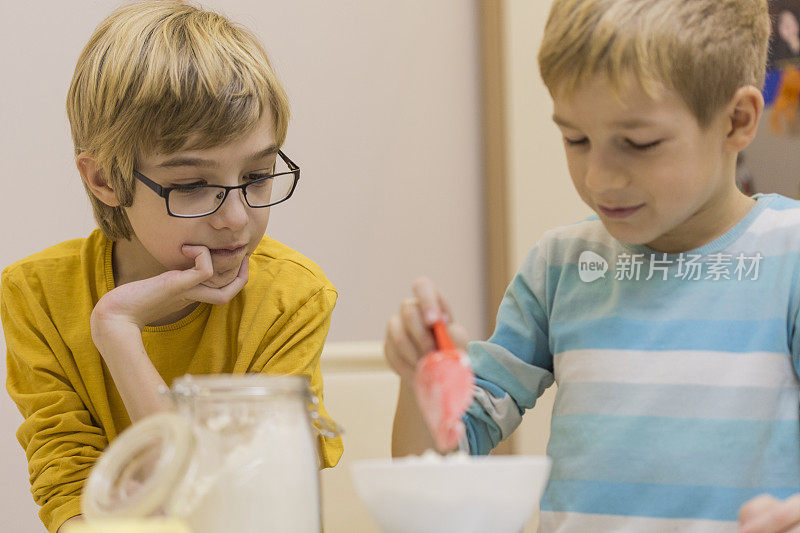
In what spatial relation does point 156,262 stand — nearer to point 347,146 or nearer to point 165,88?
point 165,88

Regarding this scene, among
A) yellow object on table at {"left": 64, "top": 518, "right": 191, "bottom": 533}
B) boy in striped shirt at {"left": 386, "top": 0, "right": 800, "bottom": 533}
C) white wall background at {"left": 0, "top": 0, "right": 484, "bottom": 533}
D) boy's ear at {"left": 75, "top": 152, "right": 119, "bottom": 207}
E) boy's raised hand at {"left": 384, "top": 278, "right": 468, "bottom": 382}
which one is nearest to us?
yellow object on table at {"left": 64, "top": 518, "right": 191, "bottom": 533}

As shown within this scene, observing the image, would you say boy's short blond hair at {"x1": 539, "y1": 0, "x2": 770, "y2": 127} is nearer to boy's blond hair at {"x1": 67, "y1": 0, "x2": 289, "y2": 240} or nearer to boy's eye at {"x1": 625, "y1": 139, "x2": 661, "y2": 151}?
boy's eye at {"x1": 625, "y1": 139, "x2": 661, "y2": 151}

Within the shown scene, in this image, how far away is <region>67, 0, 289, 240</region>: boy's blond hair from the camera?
3.33 ft

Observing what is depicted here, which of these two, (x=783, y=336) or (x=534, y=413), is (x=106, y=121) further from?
(x=534, y=413)

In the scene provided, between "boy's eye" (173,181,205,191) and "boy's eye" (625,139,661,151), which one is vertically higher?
"boy's eye" (625,139,661,151)

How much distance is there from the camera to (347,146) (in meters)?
2.01

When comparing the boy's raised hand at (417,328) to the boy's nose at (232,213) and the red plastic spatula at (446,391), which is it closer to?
the red plastic spatula at (446,391)

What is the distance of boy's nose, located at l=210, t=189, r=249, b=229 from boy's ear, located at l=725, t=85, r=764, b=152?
0.53 metres

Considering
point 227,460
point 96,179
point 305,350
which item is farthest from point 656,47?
point 96,179

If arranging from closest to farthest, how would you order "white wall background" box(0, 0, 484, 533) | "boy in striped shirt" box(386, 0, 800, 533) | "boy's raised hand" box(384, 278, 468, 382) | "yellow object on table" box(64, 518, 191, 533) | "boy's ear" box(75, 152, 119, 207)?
"yellow object on table" box(64, 518, 191, 533)
"boy's raised hand" box(384, 278, 468, 382)
"boy in striped shirt" box(386, 0, 800, 533)
"boy's ear" box(75, 152, 119, 207)
"white wall background" box(0, 0, 484, 533)

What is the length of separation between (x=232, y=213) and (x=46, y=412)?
0.35 m

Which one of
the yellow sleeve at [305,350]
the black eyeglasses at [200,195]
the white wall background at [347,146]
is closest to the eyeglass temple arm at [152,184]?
the black eyeglasses at [200,195]

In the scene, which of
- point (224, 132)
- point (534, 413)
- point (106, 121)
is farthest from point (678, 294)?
point (534, 413)

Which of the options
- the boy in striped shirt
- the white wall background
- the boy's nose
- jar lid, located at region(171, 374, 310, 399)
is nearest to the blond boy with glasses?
the boy's nose
